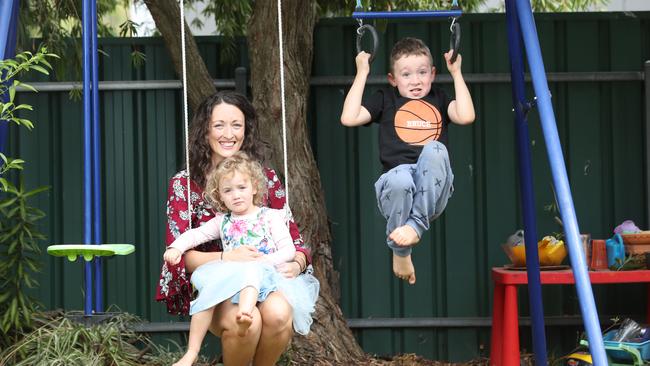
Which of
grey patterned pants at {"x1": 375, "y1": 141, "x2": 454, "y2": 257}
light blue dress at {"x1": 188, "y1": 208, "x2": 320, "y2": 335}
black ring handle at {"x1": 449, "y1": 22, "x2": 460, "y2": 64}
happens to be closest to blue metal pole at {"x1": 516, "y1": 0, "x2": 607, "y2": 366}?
black ring handle at {"x1": 449, "y1": 22, "x2": 460, "y2": 64}

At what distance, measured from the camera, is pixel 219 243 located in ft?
13.8

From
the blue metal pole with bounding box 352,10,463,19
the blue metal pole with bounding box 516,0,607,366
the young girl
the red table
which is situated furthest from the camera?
the red table

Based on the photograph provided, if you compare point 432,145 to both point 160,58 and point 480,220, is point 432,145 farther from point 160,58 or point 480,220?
point 160,58

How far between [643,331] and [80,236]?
3.05 meters

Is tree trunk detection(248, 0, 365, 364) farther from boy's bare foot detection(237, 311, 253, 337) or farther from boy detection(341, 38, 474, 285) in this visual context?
boy's bare foot detection(237, 311, 253, 337)

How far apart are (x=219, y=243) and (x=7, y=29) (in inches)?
44.9

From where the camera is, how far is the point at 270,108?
225 inches

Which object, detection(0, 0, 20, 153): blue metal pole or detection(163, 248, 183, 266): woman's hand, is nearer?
detection(163, 248, 183, 266): woman's hand

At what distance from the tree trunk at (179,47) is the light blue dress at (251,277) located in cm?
188

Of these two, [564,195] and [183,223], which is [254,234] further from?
[564,195]

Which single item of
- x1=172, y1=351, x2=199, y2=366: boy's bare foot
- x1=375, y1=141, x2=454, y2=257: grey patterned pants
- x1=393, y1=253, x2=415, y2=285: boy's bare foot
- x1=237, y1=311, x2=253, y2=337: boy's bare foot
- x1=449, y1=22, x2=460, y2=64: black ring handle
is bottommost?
x1=172, y1=351, x2=199, y2=366: boy's bare foot

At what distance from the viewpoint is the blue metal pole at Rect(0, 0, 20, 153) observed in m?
4.24

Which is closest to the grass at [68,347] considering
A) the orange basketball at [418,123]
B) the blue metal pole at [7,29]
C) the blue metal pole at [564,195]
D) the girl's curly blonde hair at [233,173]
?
the blue metal pole at [7,29]

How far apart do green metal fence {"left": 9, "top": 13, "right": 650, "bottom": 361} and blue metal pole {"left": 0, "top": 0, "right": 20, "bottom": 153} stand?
1749 millimetres
